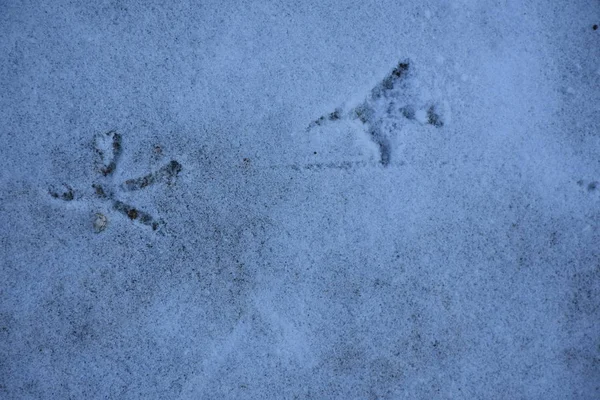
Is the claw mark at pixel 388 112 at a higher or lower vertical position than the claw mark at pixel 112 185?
lower

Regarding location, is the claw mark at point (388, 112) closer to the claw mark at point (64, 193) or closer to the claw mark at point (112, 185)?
the claw mark at point (112, 185)

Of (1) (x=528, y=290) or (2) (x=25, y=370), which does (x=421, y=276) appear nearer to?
(1) (x=528, y=290)

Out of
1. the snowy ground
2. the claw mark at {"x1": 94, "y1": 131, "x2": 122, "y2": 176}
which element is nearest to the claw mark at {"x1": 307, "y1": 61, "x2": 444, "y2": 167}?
the snowy ground

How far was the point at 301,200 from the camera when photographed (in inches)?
58.2

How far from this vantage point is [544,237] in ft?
4.77

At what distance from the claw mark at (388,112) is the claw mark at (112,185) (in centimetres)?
77

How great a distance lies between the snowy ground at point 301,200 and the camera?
1443mm

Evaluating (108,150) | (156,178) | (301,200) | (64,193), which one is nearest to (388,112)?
(301,200)

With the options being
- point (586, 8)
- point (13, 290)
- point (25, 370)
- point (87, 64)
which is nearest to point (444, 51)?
point (586, 8)

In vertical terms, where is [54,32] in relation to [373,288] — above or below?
above

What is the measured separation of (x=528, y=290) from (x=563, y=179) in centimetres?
47

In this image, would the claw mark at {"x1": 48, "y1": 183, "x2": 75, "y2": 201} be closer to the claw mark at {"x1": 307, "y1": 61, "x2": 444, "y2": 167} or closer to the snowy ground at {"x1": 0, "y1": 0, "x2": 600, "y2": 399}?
the snowy ground at {"x1": 0, "y1": 0, "x2": 600, "y2": 399}

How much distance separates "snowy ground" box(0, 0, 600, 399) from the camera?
1.44m

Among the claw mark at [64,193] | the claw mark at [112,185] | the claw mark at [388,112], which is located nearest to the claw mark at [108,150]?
the claw mark at [112,185]
